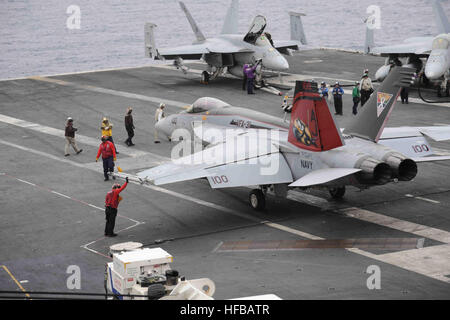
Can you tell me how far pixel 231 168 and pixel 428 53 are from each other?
23533 millimetres

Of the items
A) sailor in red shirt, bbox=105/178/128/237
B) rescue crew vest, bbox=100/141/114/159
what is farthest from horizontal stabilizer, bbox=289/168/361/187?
rescue crew vest, bbox=100/141/114/159

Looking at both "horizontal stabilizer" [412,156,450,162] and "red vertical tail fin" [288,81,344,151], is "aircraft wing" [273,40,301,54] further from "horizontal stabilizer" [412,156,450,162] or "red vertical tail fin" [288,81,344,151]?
"red vertical tail fin" [288,81,344,151]

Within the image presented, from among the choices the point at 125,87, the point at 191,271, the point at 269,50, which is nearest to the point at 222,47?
the point at 269,50

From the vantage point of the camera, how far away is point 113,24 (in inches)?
5413

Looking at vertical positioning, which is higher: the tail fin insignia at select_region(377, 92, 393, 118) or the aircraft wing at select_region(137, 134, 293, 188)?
the tail fin insignia at select_region(377, 92, 393, 118)

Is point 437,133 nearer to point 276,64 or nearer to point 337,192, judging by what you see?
point 337,192

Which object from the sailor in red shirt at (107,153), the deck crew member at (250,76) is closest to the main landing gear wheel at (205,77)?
the deck crew member at (250,76)

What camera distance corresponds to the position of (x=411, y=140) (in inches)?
927

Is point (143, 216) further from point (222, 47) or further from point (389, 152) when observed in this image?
point (222, 47)

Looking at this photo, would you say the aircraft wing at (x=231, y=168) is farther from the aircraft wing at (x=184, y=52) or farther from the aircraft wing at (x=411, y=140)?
the aircraft wing at (x=184, y=52)

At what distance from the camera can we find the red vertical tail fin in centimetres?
→ 2047

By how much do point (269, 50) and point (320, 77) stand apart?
13.6 feet

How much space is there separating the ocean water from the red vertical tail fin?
198 feet

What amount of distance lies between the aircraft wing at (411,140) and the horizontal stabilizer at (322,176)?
152 inches
